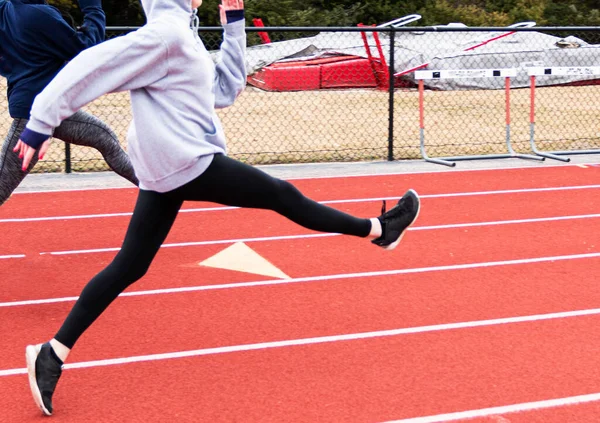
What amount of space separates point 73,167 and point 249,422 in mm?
6812

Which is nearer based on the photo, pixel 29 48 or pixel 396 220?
pixel 396 220

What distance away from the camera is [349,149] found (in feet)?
36.2

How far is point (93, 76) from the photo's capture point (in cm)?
324

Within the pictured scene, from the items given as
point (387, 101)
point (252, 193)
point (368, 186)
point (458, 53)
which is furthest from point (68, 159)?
point (458, 53)

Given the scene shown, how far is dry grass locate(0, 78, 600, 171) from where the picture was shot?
11068mm

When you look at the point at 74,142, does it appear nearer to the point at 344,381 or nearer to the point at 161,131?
the point at 161,131

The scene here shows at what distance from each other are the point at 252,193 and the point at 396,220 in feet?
2.76

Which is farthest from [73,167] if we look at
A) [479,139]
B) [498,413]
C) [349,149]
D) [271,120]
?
[498,413]

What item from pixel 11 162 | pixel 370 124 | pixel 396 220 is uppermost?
pixel 11 162

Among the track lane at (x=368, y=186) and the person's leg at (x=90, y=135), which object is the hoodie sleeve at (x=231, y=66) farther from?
the track lane at (x=368, y=186)

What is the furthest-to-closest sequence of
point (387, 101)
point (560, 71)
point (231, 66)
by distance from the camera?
point (387, 101), point (560, 71), point (231, 66)

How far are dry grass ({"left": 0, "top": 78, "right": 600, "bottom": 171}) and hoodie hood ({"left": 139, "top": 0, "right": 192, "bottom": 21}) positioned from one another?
6677mm

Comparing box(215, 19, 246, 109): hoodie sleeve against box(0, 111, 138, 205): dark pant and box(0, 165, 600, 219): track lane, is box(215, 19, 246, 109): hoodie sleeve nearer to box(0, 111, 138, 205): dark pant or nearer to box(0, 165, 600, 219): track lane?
box(0, 111, 138, 205): dark pant

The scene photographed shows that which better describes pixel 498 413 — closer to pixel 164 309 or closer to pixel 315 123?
pixel 164 309
